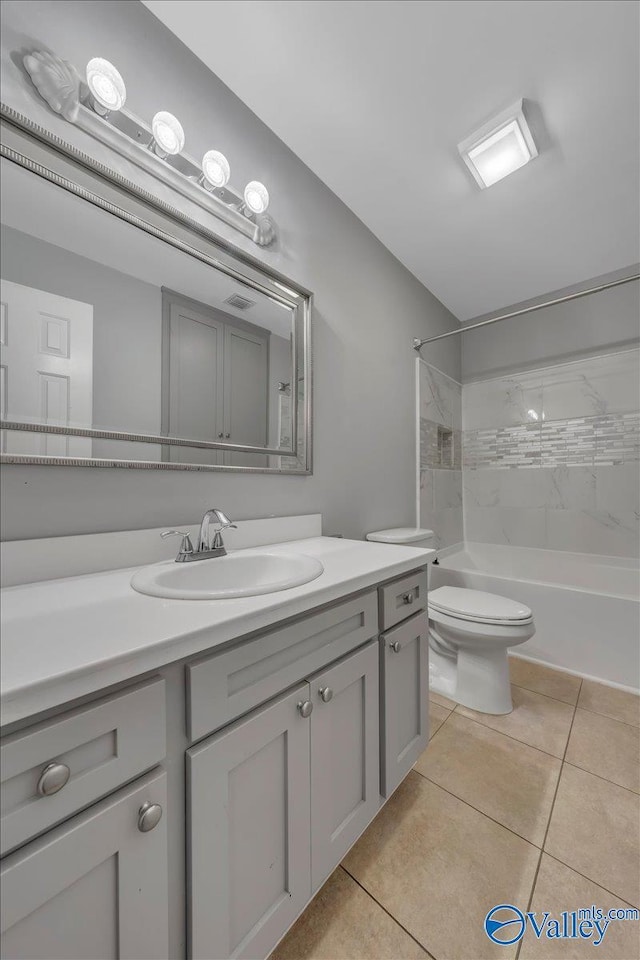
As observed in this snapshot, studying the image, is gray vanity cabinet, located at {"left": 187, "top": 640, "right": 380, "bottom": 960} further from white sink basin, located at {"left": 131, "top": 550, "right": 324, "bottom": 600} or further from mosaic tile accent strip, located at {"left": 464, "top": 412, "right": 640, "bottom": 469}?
mosaic tile accent strip, located at {"left": 464, "top": 412, "right": 640, "bottom": 469}

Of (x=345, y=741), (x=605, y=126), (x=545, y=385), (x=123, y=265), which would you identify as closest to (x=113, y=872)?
(x=345, y=741)

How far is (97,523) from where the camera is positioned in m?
0.94

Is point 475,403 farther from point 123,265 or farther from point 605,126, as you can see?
point 123,265

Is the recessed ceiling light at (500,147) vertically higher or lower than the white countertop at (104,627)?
higher

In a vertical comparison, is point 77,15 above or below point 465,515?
above

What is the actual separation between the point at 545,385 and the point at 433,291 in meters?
1.07

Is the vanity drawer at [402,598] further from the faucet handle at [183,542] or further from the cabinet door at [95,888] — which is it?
the cabinet door at [95,888]

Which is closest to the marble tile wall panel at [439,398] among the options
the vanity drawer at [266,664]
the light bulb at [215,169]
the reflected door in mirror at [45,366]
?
the light bulb at [215,169]

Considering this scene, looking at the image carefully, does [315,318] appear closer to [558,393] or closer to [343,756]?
[343,756]

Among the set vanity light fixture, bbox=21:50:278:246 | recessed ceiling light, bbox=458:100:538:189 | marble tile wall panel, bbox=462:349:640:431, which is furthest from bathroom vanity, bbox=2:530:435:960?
marble tile wall panel, bbox=462:349:640:431

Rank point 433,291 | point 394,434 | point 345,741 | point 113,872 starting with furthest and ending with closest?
point 433,291, point 394,434, point 345,741, point 113,872

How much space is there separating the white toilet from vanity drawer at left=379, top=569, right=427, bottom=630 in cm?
54

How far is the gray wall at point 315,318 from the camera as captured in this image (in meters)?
0.87

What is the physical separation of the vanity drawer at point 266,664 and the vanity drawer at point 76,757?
0.23 feet
